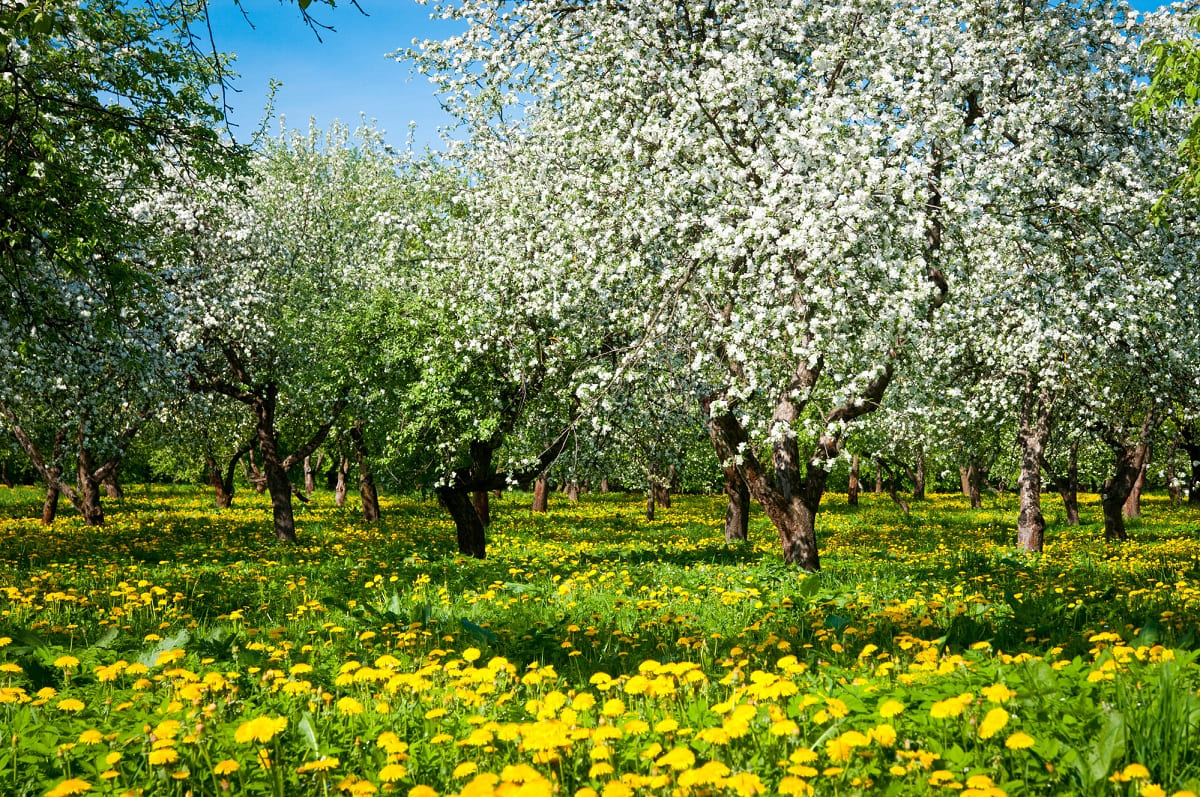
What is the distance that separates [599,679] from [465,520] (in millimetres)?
12738

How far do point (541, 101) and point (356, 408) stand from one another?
358 inches

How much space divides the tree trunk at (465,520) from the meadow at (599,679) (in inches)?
114

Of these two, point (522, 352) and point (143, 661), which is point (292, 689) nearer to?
point (143, 661)

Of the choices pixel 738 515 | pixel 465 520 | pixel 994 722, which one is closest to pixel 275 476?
pixel 465 520

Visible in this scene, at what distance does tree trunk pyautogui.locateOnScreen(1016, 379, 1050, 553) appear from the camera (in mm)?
18830

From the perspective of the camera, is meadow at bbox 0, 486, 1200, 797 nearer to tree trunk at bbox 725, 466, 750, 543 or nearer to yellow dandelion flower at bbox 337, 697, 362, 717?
yellow dandelion flower at bbox 337, 697, 362, 717

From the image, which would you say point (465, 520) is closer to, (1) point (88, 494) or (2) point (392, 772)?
(1) point (88, 494)

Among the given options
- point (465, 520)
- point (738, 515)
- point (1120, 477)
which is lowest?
point (738, 515)

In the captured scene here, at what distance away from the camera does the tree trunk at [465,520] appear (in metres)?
16.9

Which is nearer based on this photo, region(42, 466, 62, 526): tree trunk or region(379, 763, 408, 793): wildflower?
region(379, 763, 408, 793): wildflower

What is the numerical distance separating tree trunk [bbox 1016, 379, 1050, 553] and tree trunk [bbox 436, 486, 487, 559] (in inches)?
501

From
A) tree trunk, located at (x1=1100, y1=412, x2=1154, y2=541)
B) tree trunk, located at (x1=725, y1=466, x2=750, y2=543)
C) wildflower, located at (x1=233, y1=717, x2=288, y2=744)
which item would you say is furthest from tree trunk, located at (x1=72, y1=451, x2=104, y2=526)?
tree trunk, located at (x1=1100, y1=412, x2=1154, y2=541)

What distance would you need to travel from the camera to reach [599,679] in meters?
4.86

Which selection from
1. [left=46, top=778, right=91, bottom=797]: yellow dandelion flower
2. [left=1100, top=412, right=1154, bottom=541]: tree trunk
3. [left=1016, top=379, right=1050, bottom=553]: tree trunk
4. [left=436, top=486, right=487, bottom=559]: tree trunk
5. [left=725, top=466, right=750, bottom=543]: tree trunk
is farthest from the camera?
[left=725, top=466, right=750, bottom=543]: tree trunk
